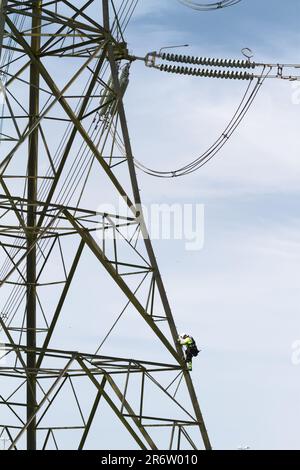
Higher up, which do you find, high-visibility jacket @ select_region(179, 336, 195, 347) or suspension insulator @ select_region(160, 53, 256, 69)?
suspension insulator @ select_region(160, 53, 256, 69)

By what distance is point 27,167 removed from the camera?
39.2m

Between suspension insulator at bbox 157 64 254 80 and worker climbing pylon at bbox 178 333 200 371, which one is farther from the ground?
suspension insulator at bbox 157 64 254 80

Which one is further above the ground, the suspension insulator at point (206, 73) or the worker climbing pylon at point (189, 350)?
the suspension insulator at point (206, 73)

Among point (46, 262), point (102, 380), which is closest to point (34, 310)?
point (46, 262)

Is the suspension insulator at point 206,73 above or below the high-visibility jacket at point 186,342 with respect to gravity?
above

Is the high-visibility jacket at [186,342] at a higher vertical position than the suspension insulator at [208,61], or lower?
lower

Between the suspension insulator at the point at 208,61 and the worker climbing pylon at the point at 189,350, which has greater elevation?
the suspension insulator at the point at 208,61

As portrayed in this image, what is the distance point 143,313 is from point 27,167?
596cm

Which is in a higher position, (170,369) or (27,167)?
(27,167)

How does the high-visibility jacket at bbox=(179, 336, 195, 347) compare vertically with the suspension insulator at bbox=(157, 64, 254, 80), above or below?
below

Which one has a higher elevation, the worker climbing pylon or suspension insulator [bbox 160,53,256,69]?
suspension insulator [bbox 160,53,256,69]
